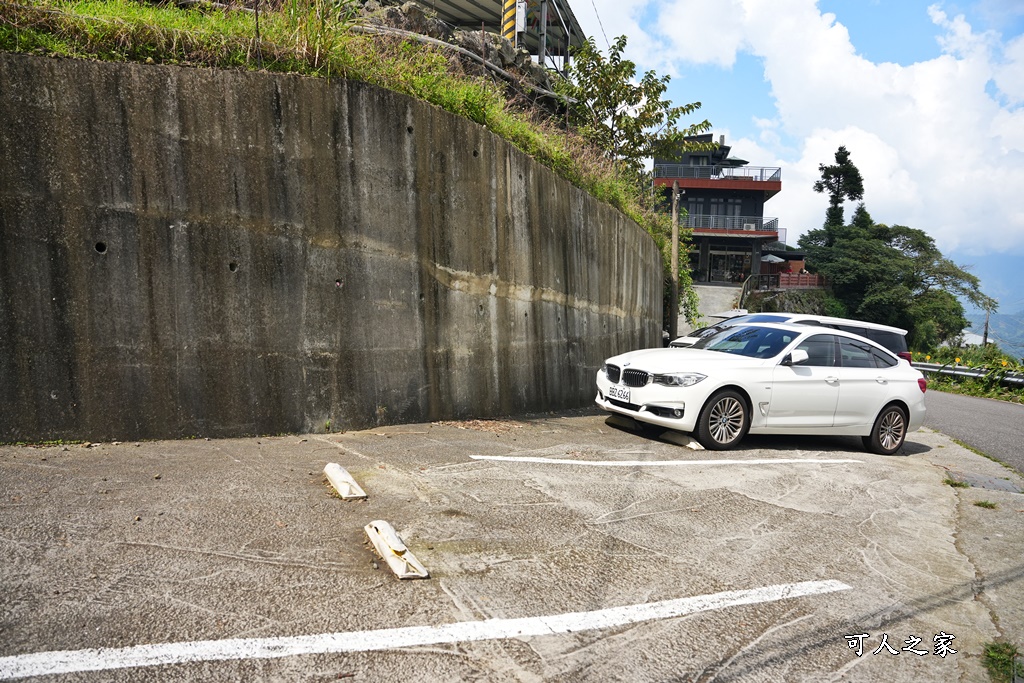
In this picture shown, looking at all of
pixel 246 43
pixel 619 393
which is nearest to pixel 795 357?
pixel 619 393

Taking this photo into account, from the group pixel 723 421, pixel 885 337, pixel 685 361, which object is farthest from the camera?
pixel 885 337

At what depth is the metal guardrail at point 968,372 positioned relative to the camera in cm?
2026

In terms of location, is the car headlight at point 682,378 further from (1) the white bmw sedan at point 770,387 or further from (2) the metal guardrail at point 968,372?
(2) the metal guardrail at point 968,372

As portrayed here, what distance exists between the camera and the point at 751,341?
9742 millimetres

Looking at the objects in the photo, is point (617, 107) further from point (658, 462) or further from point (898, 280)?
point (898, 280)

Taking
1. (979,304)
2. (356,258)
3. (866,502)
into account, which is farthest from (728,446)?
(979,304)

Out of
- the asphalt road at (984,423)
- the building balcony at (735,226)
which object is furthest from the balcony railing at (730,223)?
the asphalt road at (984,423)

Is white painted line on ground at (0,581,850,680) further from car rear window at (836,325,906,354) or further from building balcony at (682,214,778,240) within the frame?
building balcony at (682,214,778,240)

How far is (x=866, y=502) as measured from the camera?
21.8 feet

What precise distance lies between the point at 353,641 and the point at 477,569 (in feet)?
3.44

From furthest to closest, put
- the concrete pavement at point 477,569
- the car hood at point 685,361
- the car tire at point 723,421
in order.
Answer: the car hood at point 685,361
the car tire at point 723,421
the concrete pavement at point 477,569

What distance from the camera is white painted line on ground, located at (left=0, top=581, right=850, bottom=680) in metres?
2.92

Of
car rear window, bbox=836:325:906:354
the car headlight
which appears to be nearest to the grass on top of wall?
the car headlight

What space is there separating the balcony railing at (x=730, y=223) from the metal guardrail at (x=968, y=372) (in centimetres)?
3925
